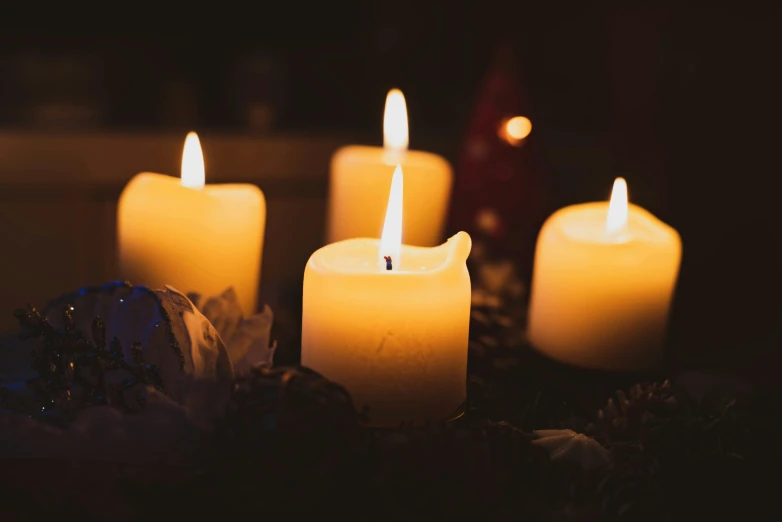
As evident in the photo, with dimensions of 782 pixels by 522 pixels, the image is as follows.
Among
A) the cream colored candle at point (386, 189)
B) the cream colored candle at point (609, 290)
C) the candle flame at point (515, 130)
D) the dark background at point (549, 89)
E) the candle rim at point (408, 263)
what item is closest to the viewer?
the candle rim at point (408, 263)

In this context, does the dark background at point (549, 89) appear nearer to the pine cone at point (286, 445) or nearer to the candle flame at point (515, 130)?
the candle flame at point (515, 130)

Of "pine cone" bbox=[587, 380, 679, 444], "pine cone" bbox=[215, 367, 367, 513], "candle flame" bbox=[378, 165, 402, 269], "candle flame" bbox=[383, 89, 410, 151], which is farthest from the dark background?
"pine cone" bbox=[215, 367, 367, 513]

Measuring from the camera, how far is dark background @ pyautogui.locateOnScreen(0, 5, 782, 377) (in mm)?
1434

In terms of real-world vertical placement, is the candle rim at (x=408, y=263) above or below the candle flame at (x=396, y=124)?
below

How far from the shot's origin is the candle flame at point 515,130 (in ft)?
3.52

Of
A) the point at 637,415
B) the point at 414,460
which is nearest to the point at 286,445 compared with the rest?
the point at 414,460

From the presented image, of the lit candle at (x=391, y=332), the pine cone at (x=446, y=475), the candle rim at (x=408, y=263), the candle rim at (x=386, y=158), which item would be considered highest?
the candle rim at (x=386, y=158)

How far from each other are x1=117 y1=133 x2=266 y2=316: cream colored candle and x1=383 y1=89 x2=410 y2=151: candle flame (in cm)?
25

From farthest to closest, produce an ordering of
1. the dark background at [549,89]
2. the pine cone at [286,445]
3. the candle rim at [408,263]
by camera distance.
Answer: the dark background at [549,89]
the candle rim at [408,263]
the pine cone at [286,445]

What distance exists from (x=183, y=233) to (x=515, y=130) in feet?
1.73

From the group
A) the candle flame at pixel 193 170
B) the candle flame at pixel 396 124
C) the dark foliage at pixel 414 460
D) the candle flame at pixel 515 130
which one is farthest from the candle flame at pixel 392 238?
the candle flame at pixel 515 130

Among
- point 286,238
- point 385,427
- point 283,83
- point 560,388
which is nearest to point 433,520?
point 385,427

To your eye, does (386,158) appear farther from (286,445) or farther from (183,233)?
(286,445)

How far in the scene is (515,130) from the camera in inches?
42.5
